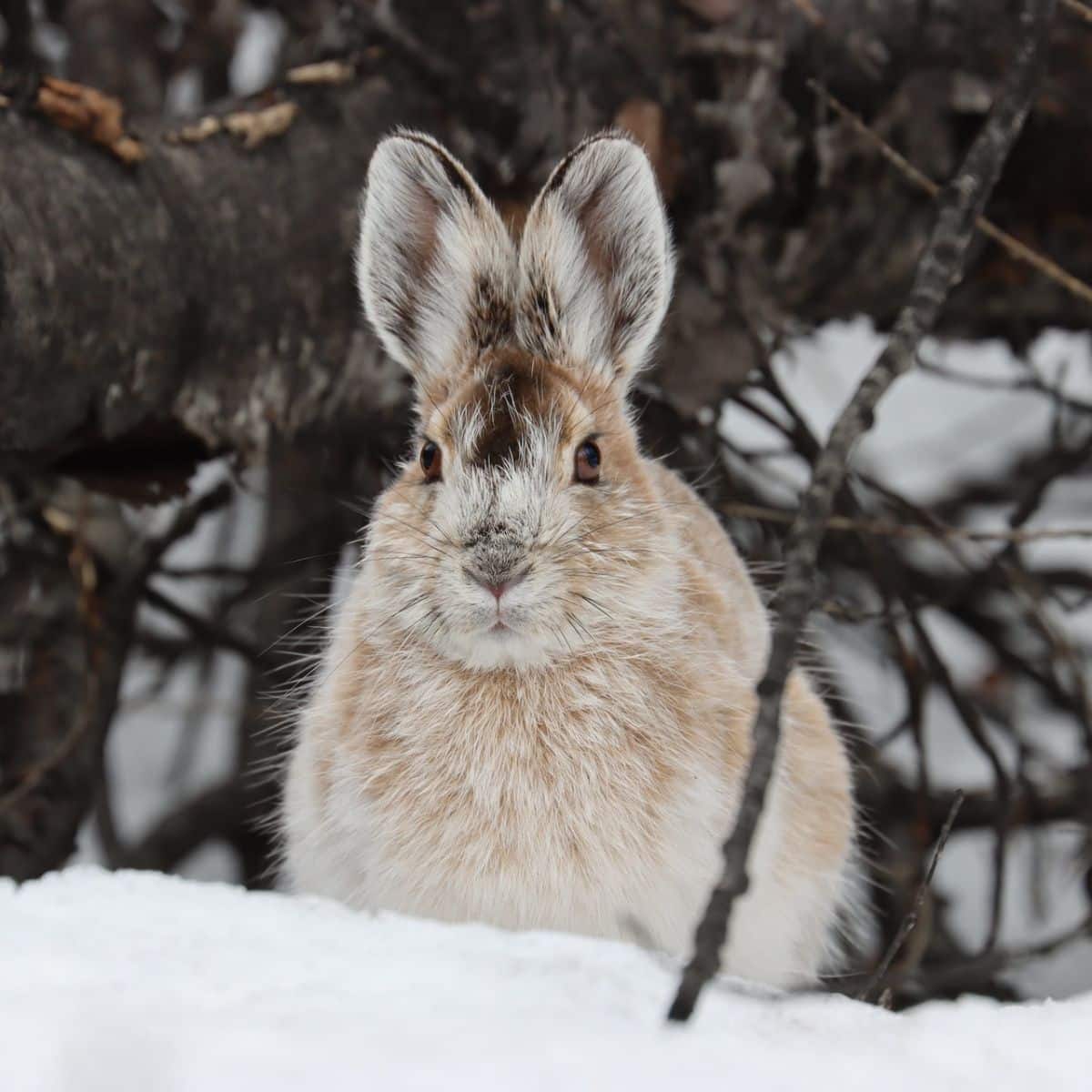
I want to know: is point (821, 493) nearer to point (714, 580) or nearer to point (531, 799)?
point (531, 799)

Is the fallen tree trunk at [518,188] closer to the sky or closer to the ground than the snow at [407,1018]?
closer to the sky

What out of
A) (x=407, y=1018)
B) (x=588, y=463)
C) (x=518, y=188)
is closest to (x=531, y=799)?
(x=588, y=463)

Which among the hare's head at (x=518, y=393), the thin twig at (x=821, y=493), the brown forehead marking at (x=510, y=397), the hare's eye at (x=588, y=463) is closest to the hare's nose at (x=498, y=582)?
the hare's head at (x=518, y=393)

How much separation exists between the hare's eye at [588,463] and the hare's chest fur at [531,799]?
306 mm

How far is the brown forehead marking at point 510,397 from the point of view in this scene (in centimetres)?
226

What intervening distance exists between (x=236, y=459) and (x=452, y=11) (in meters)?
1.08

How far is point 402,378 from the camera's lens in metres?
3.23

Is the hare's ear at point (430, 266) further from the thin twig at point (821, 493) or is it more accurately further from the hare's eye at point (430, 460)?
the thin twig at point (821, 493)

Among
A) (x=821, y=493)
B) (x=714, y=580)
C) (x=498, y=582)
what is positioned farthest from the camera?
(x=714, y=580)

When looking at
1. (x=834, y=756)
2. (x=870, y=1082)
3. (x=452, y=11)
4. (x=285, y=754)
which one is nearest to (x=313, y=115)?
(x=452, y=11)

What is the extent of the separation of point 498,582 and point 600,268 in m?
0.72

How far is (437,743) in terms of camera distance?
7.30 ft

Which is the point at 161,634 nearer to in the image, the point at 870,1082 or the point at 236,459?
the point at 236,459

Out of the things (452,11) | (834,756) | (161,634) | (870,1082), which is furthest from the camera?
(161,634)
